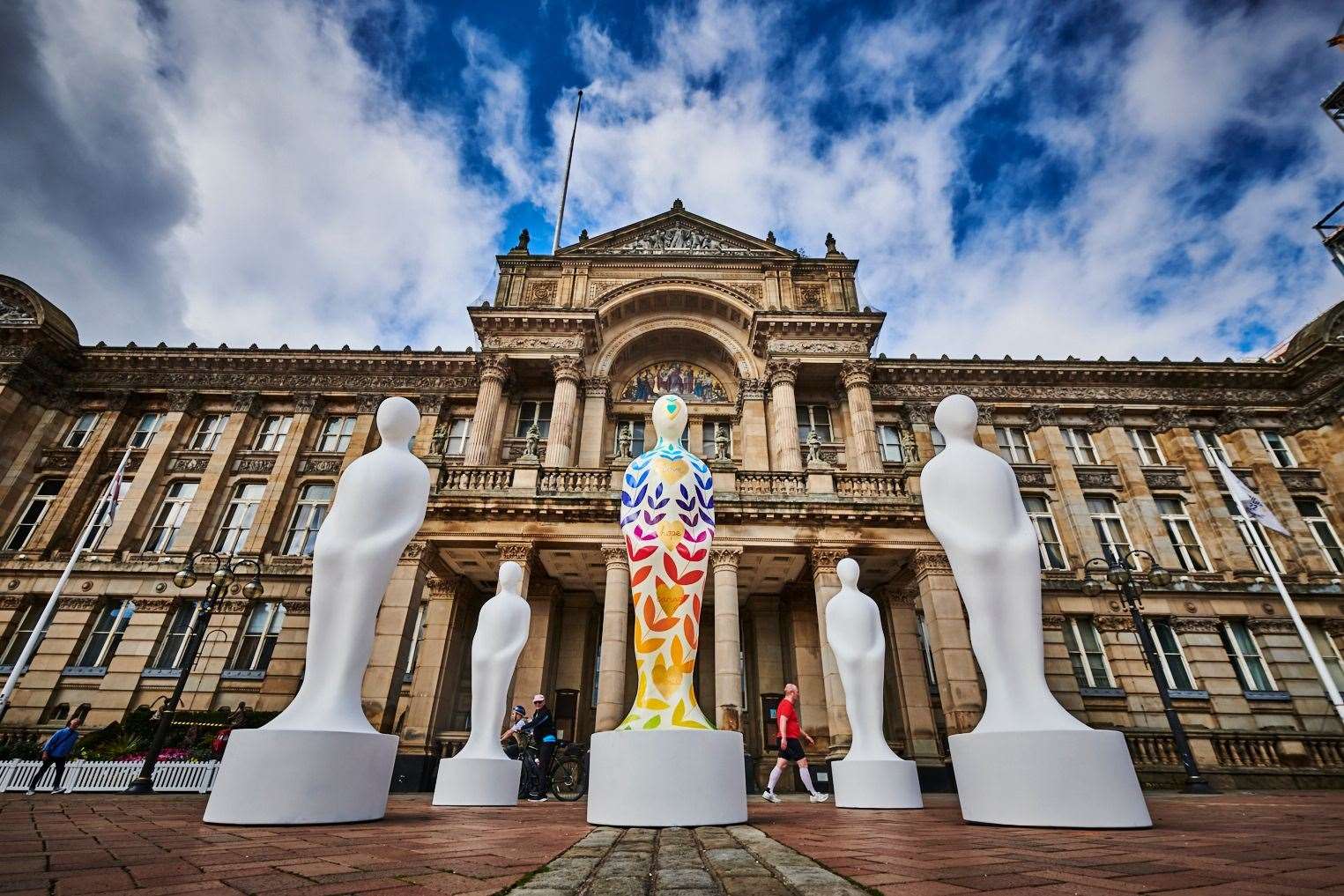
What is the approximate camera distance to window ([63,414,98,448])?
67.2 ft

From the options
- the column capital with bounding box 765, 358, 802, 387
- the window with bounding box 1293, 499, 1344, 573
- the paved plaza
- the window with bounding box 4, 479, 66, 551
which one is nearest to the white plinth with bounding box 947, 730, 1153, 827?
the paved plaza

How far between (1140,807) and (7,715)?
2501 centimetres

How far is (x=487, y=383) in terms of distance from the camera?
19.0 meters

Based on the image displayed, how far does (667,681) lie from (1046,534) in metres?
18.2

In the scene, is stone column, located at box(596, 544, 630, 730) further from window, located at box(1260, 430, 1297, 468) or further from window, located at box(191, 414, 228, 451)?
window, located at box(1260, 430, 1297, 468)

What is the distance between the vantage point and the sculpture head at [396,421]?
20.0 ft

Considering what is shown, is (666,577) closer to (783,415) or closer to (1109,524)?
(783,415)

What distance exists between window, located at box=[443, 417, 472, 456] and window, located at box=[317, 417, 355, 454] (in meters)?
3.48

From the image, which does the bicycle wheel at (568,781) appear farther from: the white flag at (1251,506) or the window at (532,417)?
the white flag at (1251,506)

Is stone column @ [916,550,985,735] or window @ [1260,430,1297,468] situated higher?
window @ [1260,430,1297,468]

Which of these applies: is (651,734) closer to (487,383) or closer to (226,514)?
(487,383)

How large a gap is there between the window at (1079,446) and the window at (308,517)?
24919mm

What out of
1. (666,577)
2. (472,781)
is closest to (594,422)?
(472,781)

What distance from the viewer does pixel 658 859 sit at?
279cm
